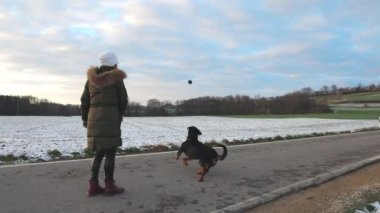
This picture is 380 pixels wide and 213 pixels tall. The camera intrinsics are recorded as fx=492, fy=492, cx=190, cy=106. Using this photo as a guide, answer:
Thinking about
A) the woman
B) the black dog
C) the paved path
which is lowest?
the paved path

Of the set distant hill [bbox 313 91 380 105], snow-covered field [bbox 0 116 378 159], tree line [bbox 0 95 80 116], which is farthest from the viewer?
distant hill [bbox 313 91 380 105]

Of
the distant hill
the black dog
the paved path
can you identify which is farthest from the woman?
the distant hill

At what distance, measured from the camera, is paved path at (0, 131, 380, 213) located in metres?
6.84

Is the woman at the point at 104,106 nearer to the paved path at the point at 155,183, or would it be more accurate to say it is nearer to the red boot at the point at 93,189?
the red boot at the point at 93,189

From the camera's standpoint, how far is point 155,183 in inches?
329

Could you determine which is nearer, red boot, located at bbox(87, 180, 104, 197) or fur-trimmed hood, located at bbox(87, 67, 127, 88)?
fur-trimmed hood, located at bbox(87, 67, 127, 88)

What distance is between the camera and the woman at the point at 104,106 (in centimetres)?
689

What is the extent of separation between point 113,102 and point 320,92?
168m

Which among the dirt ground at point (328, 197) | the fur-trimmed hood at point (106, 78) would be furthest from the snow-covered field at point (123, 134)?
the dirt ground at point (328, 197)

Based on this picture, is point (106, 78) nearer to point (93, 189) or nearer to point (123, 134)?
point (93, 189)

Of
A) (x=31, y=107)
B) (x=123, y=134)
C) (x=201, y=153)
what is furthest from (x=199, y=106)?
(x=201, y=153)

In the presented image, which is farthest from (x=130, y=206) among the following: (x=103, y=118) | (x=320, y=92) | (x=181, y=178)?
(x=320, y=92)

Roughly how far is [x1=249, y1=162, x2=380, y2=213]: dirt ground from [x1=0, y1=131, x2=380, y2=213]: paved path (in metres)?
0.48

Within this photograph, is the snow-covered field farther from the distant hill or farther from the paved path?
the distant hill
